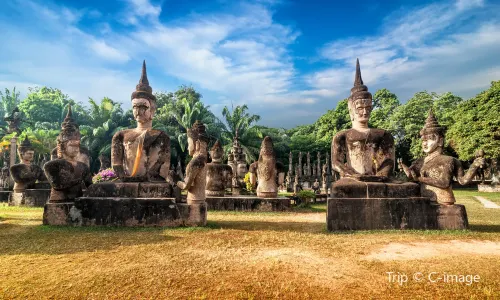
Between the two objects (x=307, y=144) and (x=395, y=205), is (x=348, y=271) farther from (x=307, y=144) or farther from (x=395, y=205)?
(x=307, y=144)

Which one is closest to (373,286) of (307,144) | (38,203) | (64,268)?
(64,268)

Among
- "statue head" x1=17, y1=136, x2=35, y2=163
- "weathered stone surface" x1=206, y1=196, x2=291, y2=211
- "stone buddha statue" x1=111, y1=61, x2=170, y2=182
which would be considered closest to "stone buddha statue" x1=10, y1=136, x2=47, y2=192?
"statue head" x1=17, y1=136, x2=35, y2=163

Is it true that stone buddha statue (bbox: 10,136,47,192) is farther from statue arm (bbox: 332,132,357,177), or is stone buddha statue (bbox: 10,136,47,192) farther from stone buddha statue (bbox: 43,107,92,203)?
statue arm (bbox: 332,132,357,177)

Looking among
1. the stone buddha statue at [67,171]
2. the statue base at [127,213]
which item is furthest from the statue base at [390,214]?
the stone buddha statue at [67,171]

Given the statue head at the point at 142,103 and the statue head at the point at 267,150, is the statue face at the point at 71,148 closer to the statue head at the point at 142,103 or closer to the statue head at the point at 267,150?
the statue head at the point at 142,103

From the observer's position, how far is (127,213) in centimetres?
643

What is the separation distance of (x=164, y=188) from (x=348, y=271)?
449 centimetres

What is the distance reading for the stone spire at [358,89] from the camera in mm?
7246

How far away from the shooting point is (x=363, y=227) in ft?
20.9

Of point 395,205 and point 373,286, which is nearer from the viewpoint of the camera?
point 373,286

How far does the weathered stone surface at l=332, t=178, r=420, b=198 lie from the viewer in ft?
21.4

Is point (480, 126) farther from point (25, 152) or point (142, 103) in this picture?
point (25, 152)

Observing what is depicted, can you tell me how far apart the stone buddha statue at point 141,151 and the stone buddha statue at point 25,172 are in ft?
22.4

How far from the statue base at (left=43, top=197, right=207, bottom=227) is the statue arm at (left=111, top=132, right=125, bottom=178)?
2.78 ft
